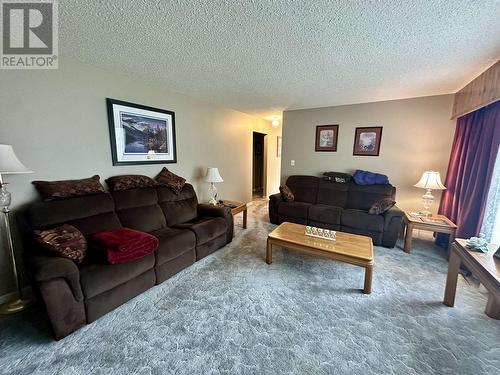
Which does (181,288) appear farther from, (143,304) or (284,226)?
(284,226)

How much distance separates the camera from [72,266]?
1.61 meters

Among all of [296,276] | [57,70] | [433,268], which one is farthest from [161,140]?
[433,268]

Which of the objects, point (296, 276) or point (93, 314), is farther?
point (296, 276)

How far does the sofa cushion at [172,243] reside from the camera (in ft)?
7.27

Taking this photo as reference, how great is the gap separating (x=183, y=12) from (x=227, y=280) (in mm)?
2438

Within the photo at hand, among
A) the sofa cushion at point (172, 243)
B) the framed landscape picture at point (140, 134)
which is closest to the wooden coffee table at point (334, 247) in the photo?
the sofa cushion at point (172, 243)

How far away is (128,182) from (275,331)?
2.38 meters

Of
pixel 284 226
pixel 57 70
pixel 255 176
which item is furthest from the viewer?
pixel 255 176

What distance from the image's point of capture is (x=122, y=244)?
1868 millimetres

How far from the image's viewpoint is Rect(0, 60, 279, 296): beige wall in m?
1.92

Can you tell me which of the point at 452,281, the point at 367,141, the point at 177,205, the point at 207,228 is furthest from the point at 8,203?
the point at 367,141

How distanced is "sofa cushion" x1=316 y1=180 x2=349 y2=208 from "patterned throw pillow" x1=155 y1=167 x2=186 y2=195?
2.62 meters

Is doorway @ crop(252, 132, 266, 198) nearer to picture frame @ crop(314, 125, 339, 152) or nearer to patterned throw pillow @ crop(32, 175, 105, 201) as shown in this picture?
picture frame @ crop(314, 125, 339, 152)

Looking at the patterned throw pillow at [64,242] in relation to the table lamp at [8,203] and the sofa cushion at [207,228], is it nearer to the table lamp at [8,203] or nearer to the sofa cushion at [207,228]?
the table lamp at [8,203]
